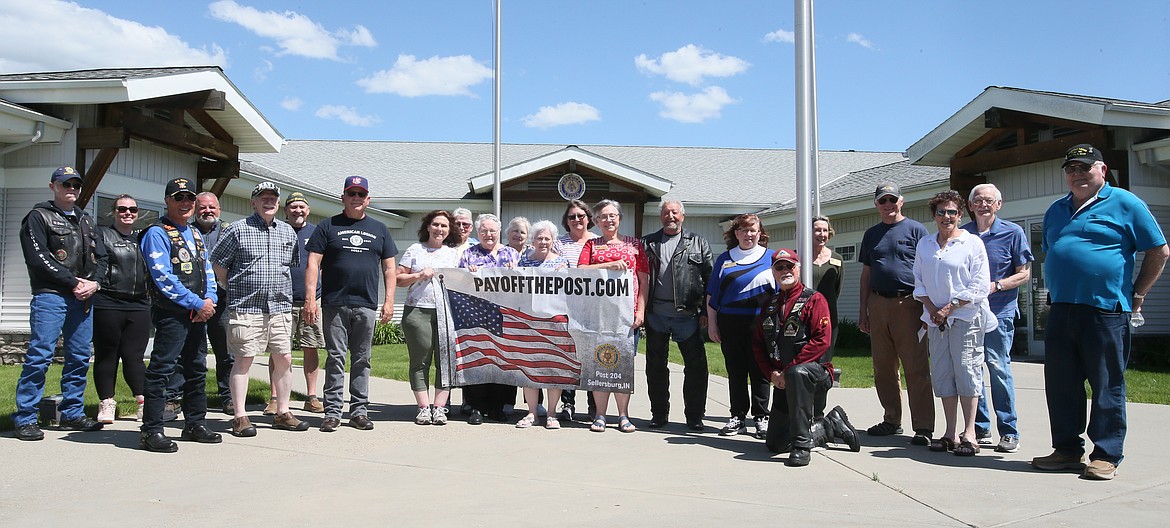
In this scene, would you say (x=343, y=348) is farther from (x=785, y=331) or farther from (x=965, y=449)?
(x=965, y=449)

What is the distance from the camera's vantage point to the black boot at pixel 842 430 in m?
6.07

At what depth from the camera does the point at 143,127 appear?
12.1 metres

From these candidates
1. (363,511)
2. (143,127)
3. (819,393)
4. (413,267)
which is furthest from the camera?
(143,127)

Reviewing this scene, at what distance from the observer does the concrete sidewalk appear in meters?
4.28

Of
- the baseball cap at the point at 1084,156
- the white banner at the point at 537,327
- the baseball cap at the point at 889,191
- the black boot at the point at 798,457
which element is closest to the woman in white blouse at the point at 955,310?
the baseball cap at the point at 889,191

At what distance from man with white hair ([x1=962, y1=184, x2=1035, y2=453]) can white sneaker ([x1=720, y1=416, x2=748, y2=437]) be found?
1.73 m

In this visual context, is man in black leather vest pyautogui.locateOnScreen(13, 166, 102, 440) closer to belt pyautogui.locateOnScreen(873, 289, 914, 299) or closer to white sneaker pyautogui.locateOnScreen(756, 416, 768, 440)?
white sneaker pyautogui.locateOnScreen(756, 416, 768, 440)

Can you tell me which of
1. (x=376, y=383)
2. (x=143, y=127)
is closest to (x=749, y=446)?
(x=376, y=383)

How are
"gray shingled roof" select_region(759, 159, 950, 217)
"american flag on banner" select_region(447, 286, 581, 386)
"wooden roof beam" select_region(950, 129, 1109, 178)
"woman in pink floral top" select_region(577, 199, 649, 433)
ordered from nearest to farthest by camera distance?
"woman in pink floral top" select_region(577, 199, 649, 433) < "american flag on banner" select_region(447, 286, 581, 386) < "wooden roof beam" select_region(950, 129, 1109, 178) < "gray shingled roof" select_region(759, 159, 950, 217)

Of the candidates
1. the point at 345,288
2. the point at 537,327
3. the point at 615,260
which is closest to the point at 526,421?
the point at 537,327

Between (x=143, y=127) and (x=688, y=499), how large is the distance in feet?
34.4

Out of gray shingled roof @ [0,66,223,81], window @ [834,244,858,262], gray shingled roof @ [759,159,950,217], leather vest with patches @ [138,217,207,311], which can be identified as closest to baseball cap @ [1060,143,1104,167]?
leather vest with patches @ [138,217,207,311]

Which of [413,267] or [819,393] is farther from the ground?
[413,267]

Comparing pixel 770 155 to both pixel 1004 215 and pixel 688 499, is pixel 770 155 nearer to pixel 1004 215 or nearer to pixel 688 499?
pixel 1004 215
